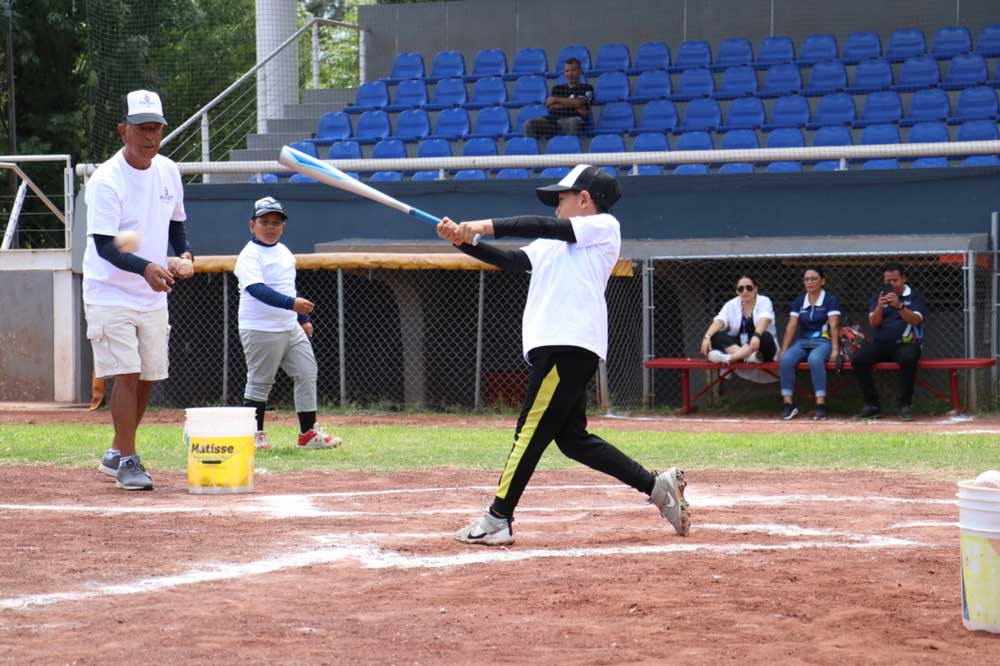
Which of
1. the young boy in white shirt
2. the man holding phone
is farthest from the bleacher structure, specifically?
the young boy in white shirt

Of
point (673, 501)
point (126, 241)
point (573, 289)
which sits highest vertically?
point (126, 241)

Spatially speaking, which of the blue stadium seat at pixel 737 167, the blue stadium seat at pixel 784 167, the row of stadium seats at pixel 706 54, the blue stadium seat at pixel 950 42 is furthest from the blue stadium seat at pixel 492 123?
the blue stadium seat at pixel 950 42

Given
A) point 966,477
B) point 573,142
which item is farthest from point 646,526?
point 573,142

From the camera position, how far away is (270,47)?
876 inches

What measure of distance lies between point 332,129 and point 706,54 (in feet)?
19.0

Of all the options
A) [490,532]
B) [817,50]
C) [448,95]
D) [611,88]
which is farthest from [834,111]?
[490,532]

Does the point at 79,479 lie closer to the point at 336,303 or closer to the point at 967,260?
the point at 336,303

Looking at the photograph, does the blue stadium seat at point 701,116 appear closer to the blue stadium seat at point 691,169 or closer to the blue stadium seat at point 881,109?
the blue stadium seat at point 691,169

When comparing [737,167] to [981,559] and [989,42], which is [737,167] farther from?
[981,559]

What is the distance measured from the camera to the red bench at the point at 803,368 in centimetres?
1404

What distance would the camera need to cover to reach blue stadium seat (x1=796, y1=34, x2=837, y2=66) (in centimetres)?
1955

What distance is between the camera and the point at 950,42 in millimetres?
19156

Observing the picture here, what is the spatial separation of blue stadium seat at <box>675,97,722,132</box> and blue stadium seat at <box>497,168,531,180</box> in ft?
8.01

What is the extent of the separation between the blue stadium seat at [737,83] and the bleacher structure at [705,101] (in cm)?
2
